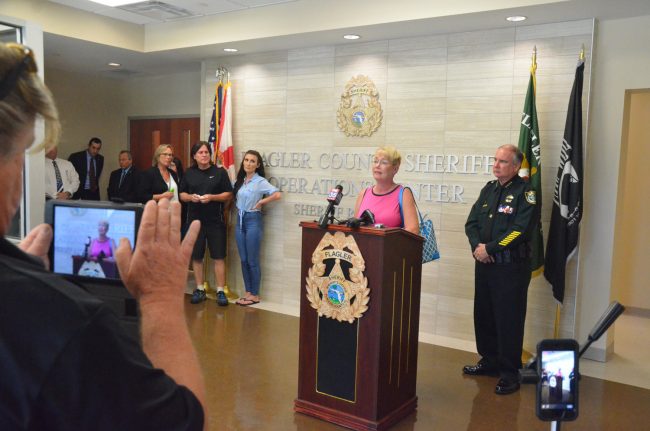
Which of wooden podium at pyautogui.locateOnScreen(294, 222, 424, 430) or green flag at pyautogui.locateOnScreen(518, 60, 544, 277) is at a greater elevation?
green flag at pyautogui.locateOnScreen(518, 60, 544, 277)

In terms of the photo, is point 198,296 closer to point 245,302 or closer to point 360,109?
point 245,302

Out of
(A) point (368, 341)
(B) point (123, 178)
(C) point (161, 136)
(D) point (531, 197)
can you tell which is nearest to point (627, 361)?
(D) point (531, 197)

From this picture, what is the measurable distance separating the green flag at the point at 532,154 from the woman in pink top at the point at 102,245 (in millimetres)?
3248

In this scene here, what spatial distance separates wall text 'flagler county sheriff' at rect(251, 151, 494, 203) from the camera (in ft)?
16.6

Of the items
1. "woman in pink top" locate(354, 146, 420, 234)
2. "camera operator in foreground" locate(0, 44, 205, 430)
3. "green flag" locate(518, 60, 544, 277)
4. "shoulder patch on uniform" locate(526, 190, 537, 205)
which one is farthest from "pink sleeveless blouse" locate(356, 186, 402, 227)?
"camera operator in foreground" locate(0, 44, 205, 430)

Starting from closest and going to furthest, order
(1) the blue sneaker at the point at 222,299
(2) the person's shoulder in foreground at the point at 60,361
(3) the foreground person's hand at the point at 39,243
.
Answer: (2) the person's shoulder in foreground at the point at 60,361 → (3) the foreground person's hand at the point at 39,243 → (1) the blue sneaker at the point at 222,299

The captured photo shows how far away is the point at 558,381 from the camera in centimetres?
120

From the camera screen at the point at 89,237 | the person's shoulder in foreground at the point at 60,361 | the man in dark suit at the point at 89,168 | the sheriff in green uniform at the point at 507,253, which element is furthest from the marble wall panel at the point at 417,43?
the person's shoulder in foreground at the point at 60,361

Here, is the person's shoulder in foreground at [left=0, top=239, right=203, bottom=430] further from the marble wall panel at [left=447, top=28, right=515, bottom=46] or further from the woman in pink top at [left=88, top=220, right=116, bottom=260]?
the marble wall panel at [left=447, top=28, right=515, bottom=46]

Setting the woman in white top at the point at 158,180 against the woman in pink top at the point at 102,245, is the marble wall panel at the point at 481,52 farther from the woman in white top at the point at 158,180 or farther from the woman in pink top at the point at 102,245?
the woman in pink top at the point at 102,245

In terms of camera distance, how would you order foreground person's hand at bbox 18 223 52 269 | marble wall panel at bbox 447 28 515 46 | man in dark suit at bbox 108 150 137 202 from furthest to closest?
man in dark suit at bbox 108 150 137 202, marble wall panel at bbox 447 28 515 46, foreground person's hand at bbox 18 223 52 269

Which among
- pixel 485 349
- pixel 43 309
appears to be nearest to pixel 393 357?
pixel 485 349

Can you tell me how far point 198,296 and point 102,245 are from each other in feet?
12.9

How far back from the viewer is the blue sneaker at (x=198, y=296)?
617 centimetres
